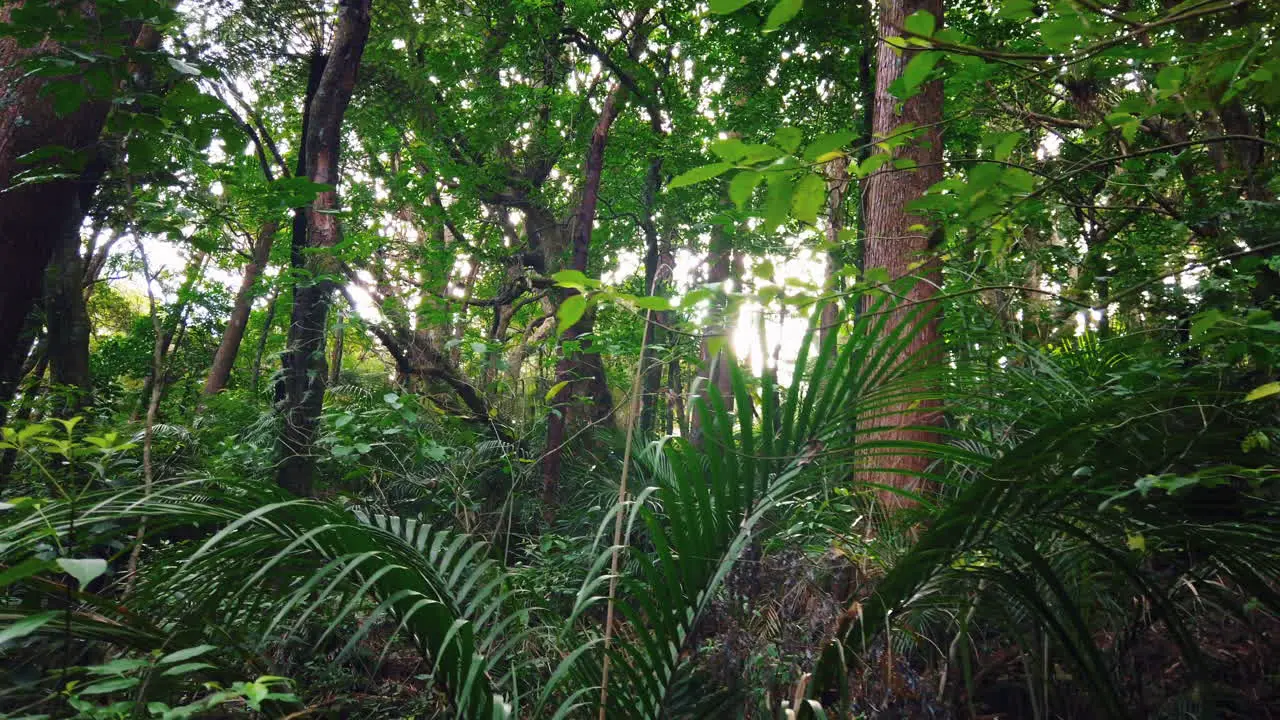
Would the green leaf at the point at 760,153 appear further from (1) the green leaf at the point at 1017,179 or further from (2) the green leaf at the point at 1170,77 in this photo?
(2) the green leaf at the point at 1170,77

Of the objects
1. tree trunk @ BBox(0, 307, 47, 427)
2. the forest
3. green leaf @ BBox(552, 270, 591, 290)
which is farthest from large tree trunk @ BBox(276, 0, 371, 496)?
green leaf @ BBox(552, 270, 591, 290)

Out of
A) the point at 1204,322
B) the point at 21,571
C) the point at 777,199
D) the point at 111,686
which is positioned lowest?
the point at 111,686

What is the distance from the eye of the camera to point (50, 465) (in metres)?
4.01

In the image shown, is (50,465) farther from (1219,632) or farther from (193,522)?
(1219,632)

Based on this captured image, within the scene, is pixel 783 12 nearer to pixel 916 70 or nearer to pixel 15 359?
pixel 916 70

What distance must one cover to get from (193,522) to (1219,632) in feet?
11.8

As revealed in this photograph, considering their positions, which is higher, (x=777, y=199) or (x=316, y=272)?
(x=316, y=272)

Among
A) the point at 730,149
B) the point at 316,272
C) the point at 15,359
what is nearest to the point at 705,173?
the point at 730,149

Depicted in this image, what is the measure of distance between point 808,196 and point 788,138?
Result: 12 cm

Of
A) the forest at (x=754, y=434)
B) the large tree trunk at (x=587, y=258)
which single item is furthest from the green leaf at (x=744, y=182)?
the large tree trunk at (x=587, y=258)

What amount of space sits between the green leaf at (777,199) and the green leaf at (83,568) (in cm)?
124

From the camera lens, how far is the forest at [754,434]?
1.47m

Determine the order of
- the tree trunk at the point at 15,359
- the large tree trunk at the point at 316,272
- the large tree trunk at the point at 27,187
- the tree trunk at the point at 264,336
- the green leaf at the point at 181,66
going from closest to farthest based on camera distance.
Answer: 1. the green leaf at the point at 181,66
2. the large tree trunk at the point at 27,187
3. the tree trunk at the point at 15,359
4. the large tree trunk at the point at 316,272
5. the tree trunk at the point at 264,336

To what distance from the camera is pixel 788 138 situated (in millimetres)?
1351
